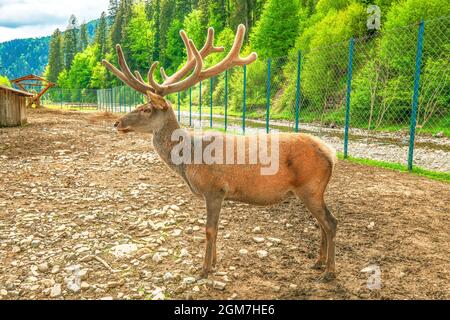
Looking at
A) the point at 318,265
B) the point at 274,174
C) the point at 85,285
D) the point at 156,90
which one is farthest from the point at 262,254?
the point at 156,90

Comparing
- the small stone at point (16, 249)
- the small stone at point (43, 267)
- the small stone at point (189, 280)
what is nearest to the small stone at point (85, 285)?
the small stone at point (43, 267)

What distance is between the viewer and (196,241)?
198 inches

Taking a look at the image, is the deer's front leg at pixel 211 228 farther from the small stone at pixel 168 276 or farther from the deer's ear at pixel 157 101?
the deer's ear at pixel 157 101

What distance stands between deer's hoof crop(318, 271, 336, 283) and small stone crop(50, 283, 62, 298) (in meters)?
2.60

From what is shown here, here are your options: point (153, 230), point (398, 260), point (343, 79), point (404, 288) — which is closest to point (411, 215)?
point (398, 260)

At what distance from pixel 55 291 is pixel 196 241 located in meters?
1.79

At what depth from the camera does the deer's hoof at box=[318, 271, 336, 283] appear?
12.9ft

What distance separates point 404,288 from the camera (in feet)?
12.4

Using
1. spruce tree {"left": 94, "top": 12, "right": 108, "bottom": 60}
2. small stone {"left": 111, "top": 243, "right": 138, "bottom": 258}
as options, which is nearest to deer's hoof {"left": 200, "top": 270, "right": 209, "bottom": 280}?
small stone {"left": 111, "top": 243, "right": 138, "bottom": 258}

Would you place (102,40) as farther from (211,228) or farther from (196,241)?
(211,228)

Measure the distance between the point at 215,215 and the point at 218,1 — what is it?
79236 millimetres

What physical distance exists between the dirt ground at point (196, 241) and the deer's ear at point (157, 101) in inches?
68.0

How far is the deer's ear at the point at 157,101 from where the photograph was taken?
4434 mm

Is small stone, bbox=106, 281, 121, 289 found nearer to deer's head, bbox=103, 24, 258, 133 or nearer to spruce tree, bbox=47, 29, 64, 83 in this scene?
deer's head, bbox=103, 24, 258, 133
